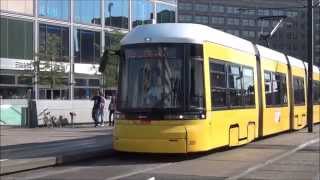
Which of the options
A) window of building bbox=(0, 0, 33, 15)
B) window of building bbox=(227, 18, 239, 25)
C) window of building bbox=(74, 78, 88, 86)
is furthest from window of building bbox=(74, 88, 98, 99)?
window of building bbox=(227, 18, 239, 25)

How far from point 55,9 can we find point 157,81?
45546 millimetres

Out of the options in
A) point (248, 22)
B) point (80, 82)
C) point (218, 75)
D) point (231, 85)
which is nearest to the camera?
point (218, 75)

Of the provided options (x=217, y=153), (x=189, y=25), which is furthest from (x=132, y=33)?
(x=217, y=153)

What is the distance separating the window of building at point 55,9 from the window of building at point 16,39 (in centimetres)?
200

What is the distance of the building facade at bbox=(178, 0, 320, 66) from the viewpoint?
247 ft

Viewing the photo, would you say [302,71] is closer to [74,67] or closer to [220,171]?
[220,171]

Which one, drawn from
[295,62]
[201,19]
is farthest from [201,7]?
[295,62]

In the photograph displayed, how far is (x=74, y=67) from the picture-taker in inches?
2441

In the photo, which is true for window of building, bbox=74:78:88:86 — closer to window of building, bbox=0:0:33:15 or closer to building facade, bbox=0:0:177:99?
building facade, bbox=0:0:177:99

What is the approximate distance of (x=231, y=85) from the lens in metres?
19.0

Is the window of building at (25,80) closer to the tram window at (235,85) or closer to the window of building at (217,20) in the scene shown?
the tram window at (235,85)

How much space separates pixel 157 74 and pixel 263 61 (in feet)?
24.6

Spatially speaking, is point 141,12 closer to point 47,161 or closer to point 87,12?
point 87,12

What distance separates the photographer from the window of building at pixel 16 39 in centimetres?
5566
